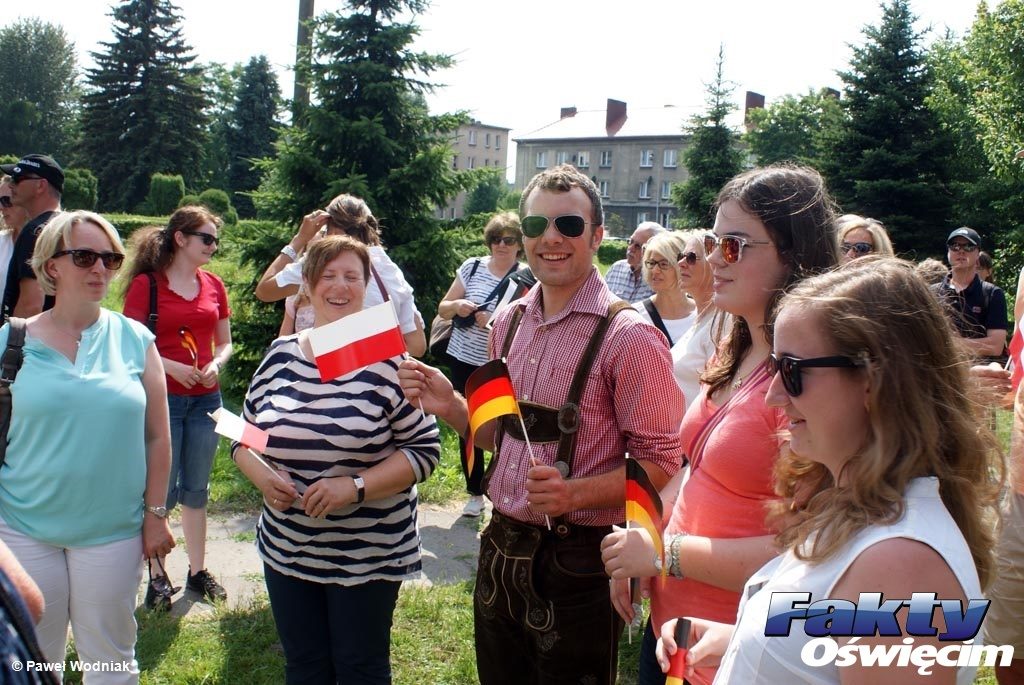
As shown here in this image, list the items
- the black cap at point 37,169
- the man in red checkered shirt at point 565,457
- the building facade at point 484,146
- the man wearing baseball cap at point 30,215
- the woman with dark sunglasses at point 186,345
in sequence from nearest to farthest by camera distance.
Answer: the man in red checkered shirt at point 565,457
the man wearing baseball cap at point 30,215
the black cap at point 37,169
the woman with dark sunglasses at point 186,345
the building facade at point 484,146

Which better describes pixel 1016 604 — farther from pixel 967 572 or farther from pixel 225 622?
pixel 225 622

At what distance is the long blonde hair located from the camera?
1511 millimetres

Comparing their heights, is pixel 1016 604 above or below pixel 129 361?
below

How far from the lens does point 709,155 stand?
122 feet

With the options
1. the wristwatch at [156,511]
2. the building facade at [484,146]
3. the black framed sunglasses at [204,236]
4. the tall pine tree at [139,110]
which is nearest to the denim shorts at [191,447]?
the black framed sunglasses at [204,236]

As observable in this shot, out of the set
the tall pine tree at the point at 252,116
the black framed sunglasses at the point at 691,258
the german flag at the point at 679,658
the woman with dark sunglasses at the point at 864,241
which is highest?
the tall pine tree at the point at 252,116

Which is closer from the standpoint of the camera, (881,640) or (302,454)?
(881,640)

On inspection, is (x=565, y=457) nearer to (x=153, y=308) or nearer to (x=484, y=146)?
(x=153, y=308)

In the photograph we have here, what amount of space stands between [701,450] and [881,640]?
3.27 feet

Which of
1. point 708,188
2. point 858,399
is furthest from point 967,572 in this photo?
point 708,188

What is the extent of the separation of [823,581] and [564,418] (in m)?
1.34

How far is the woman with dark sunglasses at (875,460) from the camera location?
1417 millimetres

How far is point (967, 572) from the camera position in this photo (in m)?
1.40

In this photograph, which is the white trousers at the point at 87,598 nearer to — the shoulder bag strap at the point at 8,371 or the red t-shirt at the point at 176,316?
the shoulder bag strap at the point at 8,371
